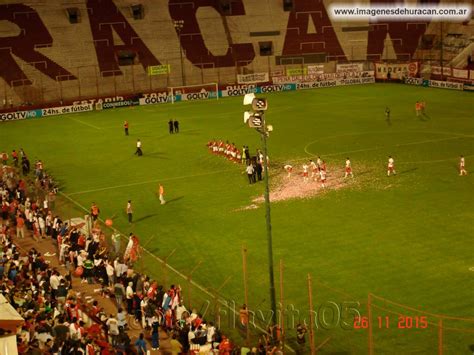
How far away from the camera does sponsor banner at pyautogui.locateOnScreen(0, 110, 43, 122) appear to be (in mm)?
72438

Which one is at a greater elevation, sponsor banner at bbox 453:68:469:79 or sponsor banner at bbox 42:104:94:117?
sponsor banner at bbox 453:68:469:79

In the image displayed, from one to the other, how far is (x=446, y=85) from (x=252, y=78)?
23.5 metres

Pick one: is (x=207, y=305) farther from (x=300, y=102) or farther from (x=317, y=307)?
(x=300, y=102)

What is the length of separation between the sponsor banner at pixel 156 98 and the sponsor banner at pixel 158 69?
15.5 ft

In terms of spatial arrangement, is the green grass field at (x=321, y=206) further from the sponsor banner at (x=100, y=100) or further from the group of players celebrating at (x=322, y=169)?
the sponsor banner at (x=100, y=100)

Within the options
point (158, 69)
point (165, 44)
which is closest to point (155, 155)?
point (158, 69)

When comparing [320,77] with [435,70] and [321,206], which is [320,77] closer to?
[435,70]

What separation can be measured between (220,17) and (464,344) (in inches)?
3110

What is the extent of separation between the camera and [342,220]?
1288 inches

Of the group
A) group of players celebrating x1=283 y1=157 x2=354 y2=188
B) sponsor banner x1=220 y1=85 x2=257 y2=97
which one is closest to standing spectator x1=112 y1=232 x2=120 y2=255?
group of players celebrating x1=283 y1=157 x2=354 y2=188

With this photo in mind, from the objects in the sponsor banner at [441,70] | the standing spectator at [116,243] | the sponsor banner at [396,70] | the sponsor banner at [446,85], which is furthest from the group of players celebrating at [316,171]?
the sponsor banner at [396,70]

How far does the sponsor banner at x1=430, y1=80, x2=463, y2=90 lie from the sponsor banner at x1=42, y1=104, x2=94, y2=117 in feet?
128

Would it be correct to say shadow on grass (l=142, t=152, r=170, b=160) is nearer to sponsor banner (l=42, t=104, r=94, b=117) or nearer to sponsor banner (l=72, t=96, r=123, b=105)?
sponsor banner (l=42, t=104, r=94, b=117)

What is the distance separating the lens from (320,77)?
87.8 metres
